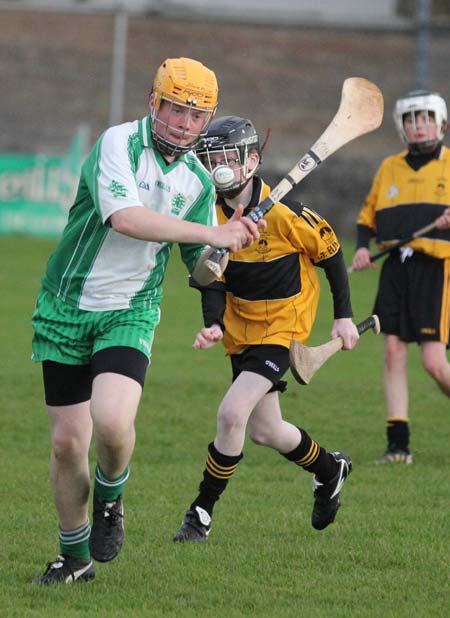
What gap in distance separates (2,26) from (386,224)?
60.1 ft

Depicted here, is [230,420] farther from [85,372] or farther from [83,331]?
[83,331]

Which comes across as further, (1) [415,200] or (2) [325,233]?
(1) [415,200]

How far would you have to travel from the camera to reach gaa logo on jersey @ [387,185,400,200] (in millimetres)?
7551

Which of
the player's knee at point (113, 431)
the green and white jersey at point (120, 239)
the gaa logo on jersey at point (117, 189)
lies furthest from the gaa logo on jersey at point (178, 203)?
the player's knee at point (113, 431)

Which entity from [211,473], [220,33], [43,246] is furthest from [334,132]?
[220,33]

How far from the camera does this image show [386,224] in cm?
759

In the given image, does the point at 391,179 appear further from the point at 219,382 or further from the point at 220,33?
the point at 220,33

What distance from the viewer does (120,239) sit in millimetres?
4574

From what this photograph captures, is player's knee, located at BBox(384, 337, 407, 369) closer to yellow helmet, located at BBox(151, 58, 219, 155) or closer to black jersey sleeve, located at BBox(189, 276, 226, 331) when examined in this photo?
black jersey sleeve, located at BBox(189, 276, 226, 331)

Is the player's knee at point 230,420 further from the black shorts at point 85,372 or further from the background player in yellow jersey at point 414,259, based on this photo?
the background player in yellow jersey at point 414,259

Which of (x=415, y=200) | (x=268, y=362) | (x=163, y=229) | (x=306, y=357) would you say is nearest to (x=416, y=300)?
(x=415, y=200)

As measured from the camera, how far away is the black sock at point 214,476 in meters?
5.53

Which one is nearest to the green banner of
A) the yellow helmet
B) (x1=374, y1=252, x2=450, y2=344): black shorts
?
(x1=374, y1=252, x2=450, y2=344): black shorts

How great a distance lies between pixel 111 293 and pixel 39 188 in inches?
523
